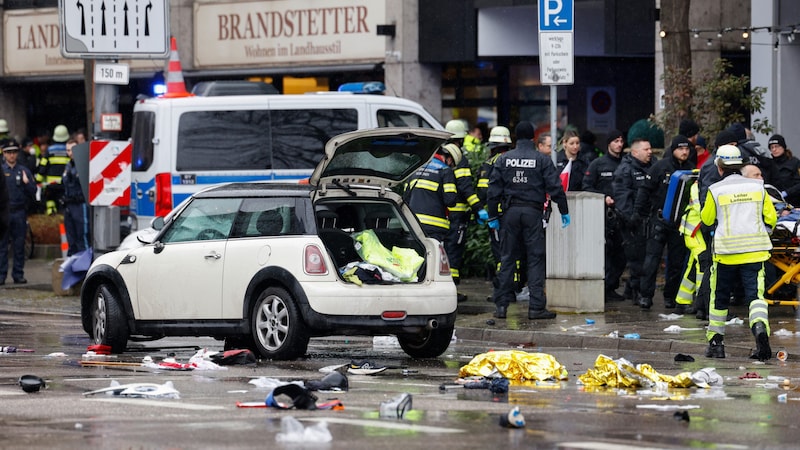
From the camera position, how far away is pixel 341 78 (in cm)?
2978

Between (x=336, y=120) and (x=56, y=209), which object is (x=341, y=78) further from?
(x=336, y=120)

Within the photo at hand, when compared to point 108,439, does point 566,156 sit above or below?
above

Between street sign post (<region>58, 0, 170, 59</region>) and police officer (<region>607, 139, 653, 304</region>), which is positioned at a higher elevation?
street sign post (<region>58, 0, 170, 59</region>)


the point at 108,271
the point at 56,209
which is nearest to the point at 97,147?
the point at 108,271

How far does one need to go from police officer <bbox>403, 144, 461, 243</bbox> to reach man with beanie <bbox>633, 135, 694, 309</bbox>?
2.01 meters

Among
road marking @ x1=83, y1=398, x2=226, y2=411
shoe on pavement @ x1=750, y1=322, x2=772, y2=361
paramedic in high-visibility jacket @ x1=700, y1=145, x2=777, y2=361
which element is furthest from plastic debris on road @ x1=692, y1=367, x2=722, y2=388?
road marking @ x1=83, y1=398, x2=226, y2=411

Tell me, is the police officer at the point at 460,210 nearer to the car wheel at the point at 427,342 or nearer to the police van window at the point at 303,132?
the police van window at the point at 303,132

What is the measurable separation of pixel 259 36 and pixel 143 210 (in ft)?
31.4

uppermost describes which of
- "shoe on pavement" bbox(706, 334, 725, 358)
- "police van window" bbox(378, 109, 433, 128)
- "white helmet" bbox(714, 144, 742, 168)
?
"police van window" bbox(378, 109, 433, 128)

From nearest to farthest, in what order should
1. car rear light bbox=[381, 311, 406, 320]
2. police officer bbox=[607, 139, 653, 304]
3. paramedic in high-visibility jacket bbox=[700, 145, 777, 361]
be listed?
car rear light bbox=[381, 311, 406, 320]
paramedic in high-visibility jacket bbox=[700, 145, 777, 361]
police officer bbox=[607, 139, 653, 304]

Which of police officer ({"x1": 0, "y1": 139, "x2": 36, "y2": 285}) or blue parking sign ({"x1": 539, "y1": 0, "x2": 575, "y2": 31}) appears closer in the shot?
blue parking sign ({"x1": 539, "y1": 0, "x2": 575, "y2": 31})

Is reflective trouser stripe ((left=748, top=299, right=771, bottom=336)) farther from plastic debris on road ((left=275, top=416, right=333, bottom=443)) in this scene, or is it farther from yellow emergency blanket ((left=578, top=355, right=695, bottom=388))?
plastic debris on road ((left=275, top=416, right=333, bottom=443))

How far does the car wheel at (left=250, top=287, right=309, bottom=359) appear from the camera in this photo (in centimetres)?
1265

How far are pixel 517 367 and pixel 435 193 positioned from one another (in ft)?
19.6
